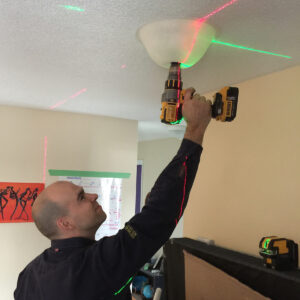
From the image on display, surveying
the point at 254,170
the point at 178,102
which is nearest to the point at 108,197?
the point at 254,170

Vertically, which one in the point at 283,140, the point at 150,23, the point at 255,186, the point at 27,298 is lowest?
the point at 27,298

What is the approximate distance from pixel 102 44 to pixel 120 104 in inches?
45.6

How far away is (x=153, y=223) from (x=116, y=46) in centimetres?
78

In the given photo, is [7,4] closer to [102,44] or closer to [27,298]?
[102,44]

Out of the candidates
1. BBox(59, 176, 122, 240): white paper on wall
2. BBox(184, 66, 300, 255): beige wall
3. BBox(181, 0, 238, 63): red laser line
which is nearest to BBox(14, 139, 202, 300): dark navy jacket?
BBox(181, 0, 238, 63): red laser line

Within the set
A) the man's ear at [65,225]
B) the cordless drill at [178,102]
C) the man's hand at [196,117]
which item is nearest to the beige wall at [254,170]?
the cordless drill at [178,102]

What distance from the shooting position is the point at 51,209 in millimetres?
1140

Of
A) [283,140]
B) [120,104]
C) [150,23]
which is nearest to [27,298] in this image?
[150,23]

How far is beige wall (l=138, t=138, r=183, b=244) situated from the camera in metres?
4.48

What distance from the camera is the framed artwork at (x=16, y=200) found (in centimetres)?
263

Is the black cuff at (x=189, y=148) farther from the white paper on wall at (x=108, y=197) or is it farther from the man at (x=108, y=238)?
the white paper on wall at (x=108, y=197)

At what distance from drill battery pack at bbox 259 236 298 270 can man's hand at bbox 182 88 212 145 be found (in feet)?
2.22

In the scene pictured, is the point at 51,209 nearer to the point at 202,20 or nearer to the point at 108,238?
the point at 108,238

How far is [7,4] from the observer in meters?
1.05
